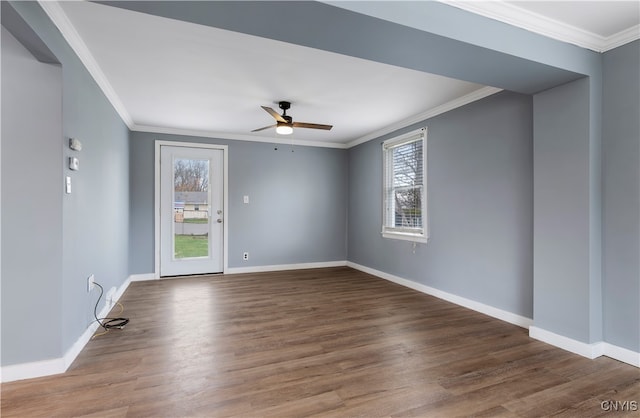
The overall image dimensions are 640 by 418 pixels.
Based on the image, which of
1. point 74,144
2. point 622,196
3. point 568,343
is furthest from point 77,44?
point 568,343

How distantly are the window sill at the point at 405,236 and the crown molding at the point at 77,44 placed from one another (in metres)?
4.05

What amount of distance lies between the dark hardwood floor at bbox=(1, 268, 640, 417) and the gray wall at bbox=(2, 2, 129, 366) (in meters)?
0.29

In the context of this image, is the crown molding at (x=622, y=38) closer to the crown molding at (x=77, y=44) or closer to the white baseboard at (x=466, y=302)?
the white baseboard at (x=466, y=302)

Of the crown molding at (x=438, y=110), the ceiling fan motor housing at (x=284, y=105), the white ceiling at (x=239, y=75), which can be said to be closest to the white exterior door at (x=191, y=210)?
the white ceiling at (x=239, y=75)

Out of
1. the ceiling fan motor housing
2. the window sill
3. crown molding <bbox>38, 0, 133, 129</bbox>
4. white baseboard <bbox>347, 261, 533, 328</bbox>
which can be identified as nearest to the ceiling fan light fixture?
the ceiling fan motor housing

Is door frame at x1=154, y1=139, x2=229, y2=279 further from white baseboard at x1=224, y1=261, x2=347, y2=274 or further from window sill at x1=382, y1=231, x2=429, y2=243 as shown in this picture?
window sill at x1=382, y1=231, x2=429, y2=243

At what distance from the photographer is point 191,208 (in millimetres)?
5383

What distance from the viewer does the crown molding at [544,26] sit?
206cm

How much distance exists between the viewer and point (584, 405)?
1892mm

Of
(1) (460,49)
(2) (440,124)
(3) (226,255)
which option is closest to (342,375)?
(1) (460,49)

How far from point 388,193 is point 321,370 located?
341 centimetres

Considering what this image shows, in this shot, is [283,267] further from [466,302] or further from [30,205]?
[30,205]

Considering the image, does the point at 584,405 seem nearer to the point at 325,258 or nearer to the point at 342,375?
A: the point at 342,375

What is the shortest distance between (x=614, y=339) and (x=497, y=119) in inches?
86.2
